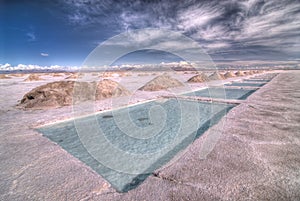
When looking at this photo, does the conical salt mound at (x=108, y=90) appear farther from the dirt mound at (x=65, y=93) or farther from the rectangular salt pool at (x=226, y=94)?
the rectangular salt pool at (x=226, y=94)

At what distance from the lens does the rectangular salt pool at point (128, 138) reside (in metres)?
3.50

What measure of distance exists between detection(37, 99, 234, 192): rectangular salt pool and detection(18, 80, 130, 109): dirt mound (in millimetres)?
3564

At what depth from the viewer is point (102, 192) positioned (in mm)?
2514

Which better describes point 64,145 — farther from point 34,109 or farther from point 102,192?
point 34,109

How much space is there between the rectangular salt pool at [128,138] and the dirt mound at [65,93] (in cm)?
356

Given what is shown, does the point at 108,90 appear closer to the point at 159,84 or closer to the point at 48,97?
the point at 48,97

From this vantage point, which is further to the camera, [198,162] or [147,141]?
[147,141]

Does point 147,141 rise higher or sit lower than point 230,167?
lower

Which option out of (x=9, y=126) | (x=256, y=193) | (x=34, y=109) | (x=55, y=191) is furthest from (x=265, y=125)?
(x=34, y=109)

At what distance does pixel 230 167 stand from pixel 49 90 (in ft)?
35.5

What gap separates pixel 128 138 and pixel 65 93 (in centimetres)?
721

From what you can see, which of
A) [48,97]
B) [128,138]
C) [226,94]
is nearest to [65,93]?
[48,97]

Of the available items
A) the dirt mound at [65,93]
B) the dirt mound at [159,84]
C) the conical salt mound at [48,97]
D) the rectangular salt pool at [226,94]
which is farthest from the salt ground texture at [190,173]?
the dirt mound at [159,84]

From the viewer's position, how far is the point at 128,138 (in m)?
5.33
